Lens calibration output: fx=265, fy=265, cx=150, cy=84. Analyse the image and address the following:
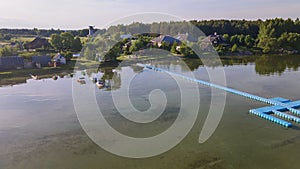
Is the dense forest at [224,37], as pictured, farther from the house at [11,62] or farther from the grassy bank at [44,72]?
the house at [11,62]

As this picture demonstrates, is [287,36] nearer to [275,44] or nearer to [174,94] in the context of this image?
[275,44]

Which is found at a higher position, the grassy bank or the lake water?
the grassy bank

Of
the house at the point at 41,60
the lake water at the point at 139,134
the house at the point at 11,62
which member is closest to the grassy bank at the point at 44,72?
the house at the point at 11,62

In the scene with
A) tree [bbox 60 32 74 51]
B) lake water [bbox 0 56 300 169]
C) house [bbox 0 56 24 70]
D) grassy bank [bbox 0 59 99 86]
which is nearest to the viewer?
lake water [bbox 0 56 300 169]

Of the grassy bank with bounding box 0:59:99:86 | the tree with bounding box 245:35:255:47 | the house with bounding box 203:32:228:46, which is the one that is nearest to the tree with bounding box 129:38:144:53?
the grassy bank with bounding box 0:59:99:86

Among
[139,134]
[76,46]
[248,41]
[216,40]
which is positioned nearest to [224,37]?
[216,40]

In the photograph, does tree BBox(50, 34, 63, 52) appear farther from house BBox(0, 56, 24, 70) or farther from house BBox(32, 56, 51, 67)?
house BBox(0, 56, 24, 70)

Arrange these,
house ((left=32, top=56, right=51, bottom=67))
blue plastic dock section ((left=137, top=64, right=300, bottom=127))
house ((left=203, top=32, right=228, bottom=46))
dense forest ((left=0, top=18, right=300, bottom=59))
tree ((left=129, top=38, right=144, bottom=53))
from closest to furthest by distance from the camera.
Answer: blue plastic dock section ((left=137, top=64, right=300, bottom=127)) → house ((left=32, top=56, right=51, bottom=67)) → dense forest ((left=0, top=18, right=300, bottom=59)) → tree ((left=129, top=38, right=144, bottom=53)) → house ((left=203, top=32, right=228, bottom=46))

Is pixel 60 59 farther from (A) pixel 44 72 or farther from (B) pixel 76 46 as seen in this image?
(B) pixel 76 46
